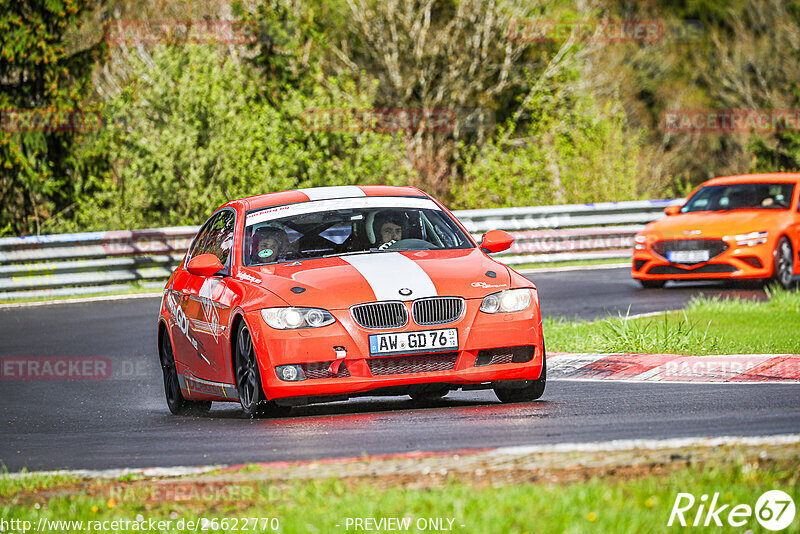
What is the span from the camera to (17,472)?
302 inches

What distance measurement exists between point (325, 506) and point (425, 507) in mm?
432

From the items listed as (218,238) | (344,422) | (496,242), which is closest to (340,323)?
(344,422)

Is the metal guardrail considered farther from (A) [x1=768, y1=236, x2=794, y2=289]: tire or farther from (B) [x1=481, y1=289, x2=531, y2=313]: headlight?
(B) [x1=481, y1=289, x2=531, y2=313]: headlight

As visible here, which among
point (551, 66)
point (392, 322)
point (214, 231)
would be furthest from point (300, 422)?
point (551, 66)

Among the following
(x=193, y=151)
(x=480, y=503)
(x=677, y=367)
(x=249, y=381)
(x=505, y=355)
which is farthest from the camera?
(x=193, y=151)

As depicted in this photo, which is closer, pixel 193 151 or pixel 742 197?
pixel 742 197

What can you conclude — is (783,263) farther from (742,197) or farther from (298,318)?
(298,318)

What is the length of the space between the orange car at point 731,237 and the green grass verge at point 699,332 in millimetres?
2975

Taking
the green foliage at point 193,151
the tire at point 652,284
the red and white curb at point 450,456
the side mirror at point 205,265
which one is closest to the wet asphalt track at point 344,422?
the red and white curb at point 450,456

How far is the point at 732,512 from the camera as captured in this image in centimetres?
538

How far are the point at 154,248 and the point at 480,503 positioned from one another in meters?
18.3

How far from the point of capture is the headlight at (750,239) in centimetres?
1888

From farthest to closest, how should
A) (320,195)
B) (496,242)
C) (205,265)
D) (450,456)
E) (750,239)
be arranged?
(750,239) < (320,195) < (496,242) < (205,265) < (450,456)

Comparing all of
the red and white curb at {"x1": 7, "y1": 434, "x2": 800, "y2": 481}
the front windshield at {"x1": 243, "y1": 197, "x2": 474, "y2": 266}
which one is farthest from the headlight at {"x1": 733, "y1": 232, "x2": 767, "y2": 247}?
the red and white curb at {"x1": 7, "y1": 434, "x2": 800, "y2": 481}
